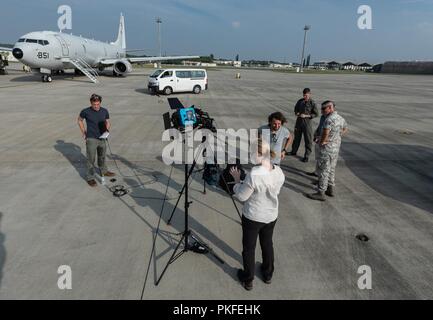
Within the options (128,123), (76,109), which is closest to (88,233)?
(128,123)

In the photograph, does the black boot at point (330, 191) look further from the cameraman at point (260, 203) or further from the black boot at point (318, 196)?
the cameraman at point (260, 203)

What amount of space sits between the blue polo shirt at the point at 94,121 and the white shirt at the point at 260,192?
3866 mm

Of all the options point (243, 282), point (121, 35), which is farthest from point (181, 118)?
point (121, 35)

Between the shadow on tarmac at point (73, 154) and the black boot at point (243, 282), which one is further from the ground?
the shadow on tarmac at point (73, 154)

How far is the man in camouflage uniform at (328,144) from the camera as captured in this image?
203 inches

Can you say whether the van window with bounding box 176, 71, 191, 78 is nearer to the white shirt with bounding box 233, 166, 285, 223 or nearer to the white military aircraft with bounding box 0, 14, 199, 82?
the white military aircraft with bounding box 0, 14, 199, 82

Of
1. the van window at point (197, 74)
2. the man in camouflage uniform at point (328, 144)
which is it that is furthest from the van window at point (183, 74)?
the man in camouflage uniform at point (328, 144)

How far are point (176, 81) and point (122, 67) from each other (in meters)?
15.4

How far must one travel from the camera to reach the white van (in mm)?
19766

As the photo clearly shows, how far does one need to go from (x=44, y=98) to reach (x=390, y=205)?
61.1 feet

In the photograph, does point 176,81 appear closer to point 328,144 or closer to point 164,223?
point 328,144

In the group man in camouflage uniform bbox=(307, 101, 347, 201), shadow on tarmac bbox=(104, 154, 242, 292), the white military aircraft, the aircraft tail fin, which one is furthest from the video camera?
the aircraft tail fin
